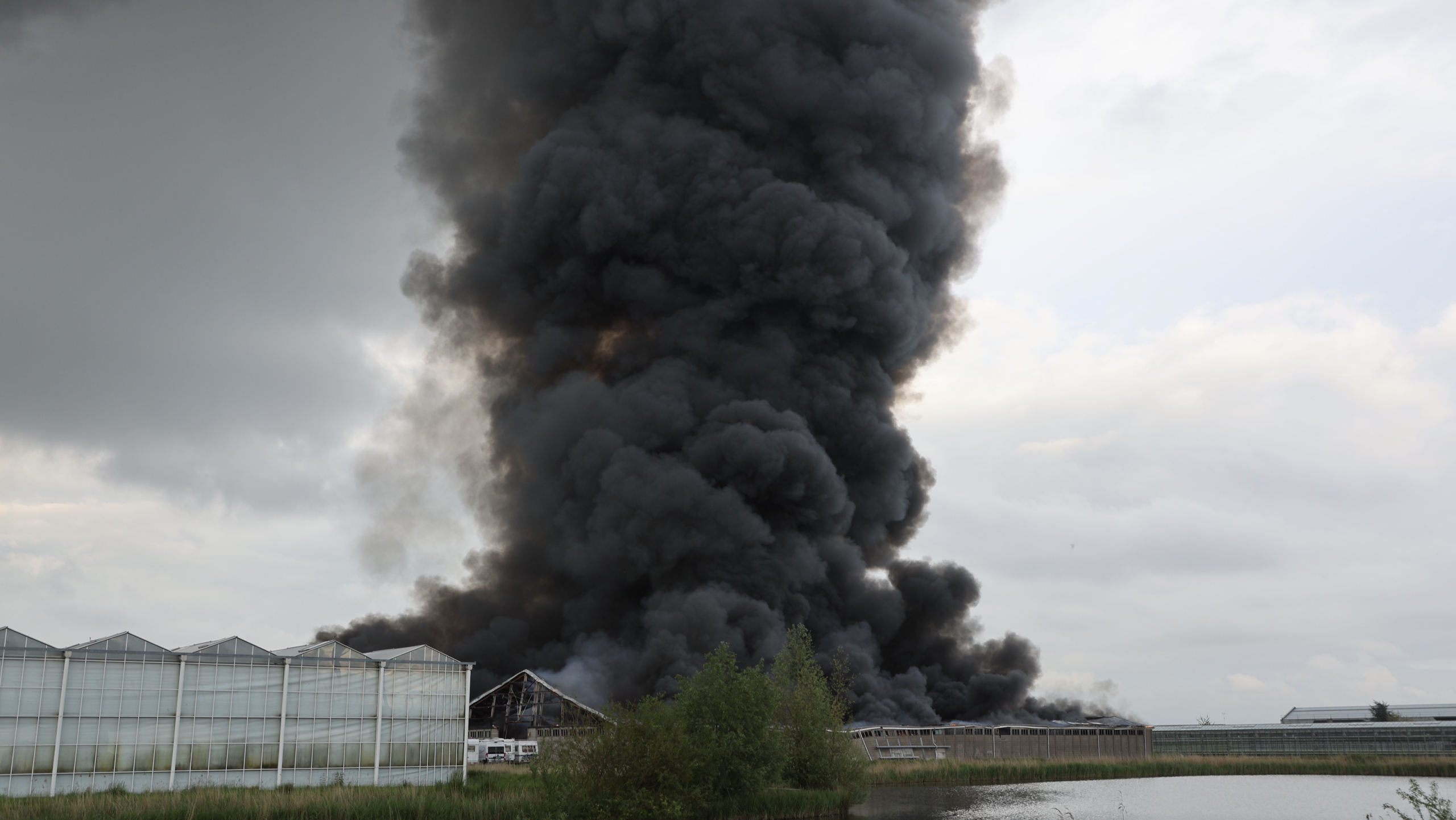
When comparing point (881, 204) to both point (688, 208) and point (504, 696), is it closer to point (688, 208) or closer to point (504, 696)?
point (688, 208)

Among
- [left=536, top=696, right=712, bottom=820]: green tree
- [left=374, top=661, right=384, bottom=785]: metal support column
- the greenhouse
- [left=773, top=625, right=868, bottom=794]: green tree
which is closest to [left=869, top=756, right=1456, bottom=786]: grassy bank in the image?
[left=773, top=625, right=868, bottom=794]: green tree

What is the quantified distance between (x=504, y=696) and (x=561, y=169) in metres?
30.9

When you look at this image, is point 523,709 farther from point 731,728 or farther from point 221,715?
point 731,728

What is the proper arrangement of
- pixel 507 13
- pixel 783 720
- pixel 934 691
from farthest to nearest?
pixel 507 13 < pixel 934 691 < pixel 783 720

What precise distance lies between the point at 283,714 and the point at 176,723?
3.14 meters

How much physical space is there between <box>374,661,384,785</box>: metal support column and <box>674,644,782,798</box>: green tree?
1258 centimetres

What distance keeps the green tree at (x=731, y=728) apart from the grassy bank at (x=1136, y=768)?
512 inches

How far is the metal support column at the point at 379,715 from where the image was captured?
3547 centimetres

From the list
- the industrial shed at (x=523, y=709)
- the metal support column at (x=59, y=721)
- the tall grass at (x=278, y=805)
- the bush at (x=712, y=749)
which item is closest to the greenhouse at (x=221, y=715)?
the metal support column at (x=59, y=721)

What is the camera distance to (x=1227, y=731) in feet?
248

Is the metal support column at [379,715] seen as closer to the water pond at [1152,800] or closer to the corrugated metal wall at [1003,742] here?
the water pond at [1152,800]

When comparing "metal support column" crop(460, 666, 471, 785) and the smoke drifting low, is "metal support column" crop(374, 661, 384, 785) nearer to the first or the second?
"metal support column" crop(460, 666, 471, 785)

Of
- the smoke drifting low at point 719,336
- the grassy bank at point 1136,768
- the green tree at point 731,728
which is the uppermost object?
the smoke drifting low at point 719,336

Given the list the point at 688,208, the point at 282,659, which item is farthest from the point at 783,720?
the point at 688,208
